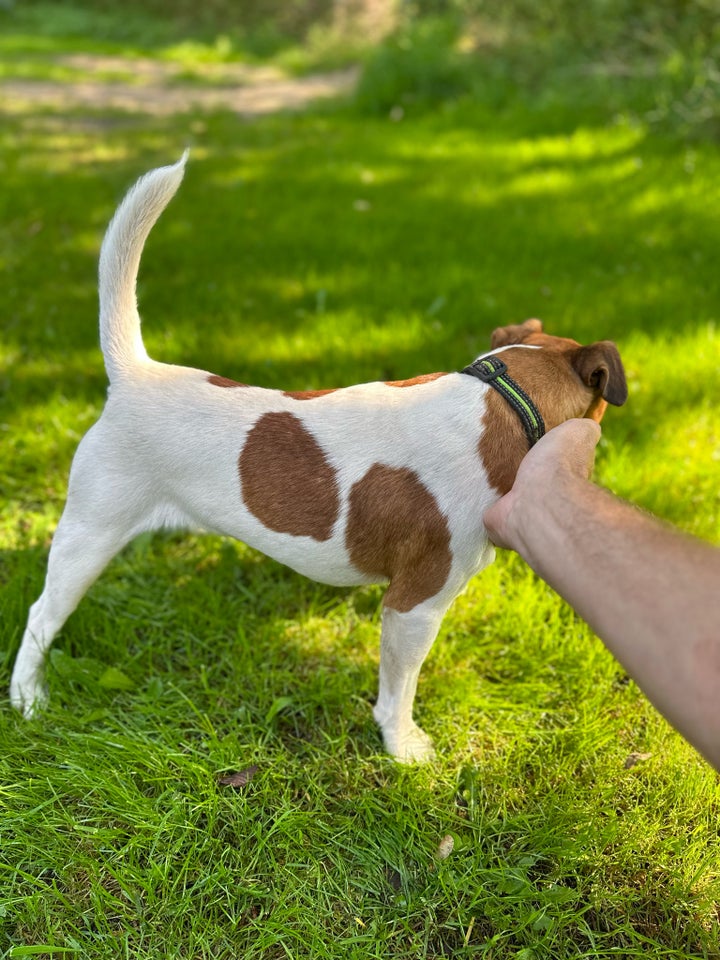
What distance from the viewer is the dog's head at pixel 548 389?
7.14 ft

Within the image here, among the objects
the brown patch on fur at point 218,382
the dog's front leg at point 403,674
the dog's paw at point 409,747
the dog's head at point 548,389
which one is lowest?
the dog's paw at point 409,747

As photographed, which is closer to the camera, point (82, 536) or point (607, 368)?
point (607, 368)

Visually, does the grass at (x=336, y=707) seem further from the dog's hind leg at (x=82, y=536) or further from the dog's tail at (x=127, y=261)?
the dog's tail at (x=127, y=261)

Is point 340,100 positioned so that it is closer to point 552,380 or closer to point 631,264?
point 631,264

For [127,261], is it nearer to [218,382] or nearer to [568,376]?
[218,382]

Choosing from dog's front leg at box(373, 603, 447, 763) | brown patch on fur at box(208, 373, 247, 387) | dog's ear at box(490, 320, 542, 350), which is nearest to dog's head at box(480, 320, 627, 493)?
dog's ear at box(490, 320, 542, 350)

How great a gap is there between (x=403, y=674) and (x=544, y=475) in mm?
818

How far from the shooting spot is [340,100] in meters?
10.1

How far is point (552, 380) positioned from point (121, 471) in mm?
1329

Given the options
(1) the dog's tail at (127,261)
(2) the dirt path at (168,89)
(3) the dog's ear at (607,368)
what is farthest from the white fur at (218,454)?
(2) the dirt path at (168,89)

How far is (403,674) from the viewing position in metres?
2.40

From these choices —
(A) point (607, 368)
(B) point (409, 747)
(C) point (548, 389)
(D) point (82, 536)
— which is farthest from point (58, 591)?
(A) point (607, 368)

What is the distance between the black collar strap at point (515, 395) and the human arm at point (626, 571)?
0.23 ft

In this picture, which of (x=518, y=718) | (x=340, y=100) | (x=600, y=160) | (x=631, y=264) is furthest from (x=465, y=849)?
(x=340, y=100)
